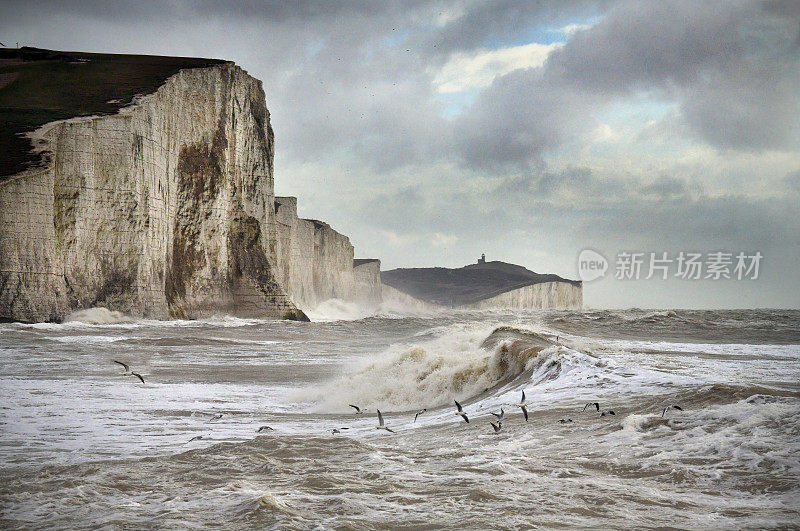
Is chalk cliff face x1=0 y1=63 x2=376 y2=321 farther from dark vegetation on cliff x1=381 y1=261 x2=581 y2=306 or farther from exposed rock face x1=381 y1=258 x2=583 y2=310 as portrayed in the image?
dark vegetation on cliff x1=381 y1=261 x2=581 y2=306

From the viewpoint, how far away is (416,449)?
6.43 meters

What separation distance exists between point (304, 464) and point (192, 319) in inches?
1188

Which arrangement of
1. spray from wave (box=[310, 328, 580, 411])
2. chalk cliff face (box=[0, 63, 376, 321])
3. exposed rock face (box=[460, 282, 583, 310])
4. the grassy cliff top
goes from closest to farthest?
spray from wave (box=[310, 328, 580, 411]), chalk cliff face (box=[0, 63, 376, 321]), the grassy cliff top, exposed rock face (box=[460, 282, 583, 310])

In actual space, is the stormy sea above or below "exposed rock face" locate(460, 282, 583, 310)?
below

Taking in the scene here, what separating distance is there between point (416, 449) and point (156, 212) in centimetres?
2758

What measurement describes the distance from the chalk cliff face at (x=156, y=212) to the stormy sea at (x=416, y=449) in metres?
15.3

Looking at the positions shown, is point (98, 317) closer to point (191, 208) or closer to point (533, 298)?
point (191, 208)

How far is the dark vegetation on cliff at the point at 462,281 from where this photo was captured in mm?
100025

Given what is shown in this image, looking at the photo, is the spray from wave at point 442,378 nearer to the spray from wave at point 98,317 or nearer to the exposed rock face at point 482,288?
the spray from wave at point 98,317

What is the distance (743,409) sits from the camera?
6062 mm

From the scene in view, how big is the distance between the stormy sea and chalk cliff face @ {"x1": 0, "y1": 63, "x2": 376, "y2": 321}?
15.3m

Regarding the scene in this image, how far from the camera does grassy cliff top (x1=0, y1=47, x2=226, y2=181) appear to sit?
28342 millimetres

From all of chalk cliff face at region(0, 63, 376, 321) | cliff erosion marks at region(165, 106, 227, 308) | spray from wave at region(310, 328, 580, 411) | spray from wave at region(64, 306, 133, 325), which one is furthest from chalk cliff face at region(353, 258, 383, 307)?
spray from wave at region(310, 328, 580, 411)

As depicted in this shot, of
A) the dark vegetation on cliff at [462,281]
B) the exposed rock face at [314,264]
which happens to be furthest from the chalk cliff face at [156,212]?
the dark vegetation on cliff at [462,281]
